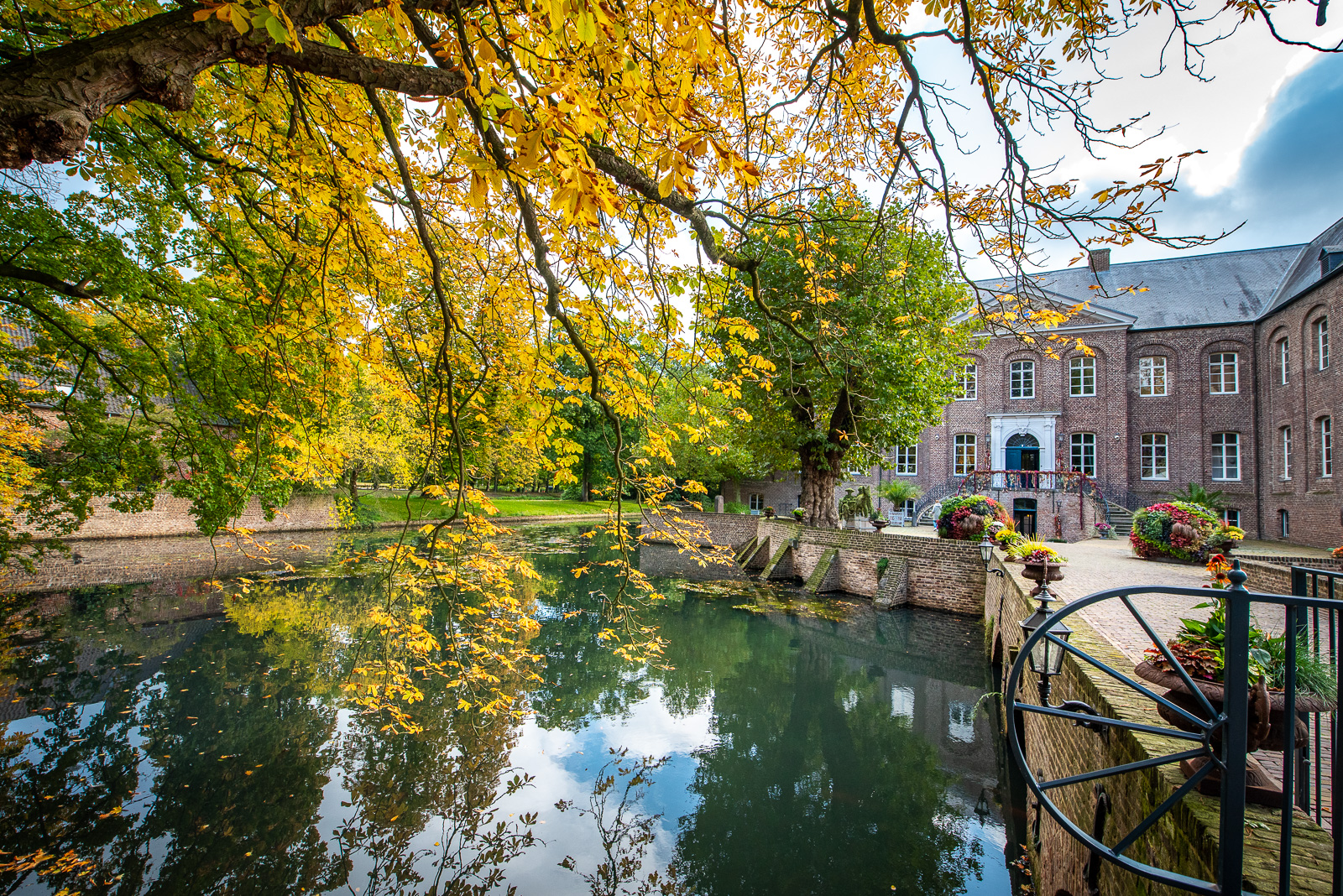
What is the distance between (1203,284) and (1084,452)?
7.90m

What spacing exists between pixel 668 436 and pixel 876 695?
671 cm

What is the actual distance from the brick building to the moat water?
46.3ft

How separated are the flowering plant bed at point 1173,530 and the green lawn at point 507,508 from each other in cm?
1824

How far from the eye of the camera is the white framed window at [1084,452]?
72.1 feet

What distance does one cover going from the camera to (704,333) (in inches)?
195

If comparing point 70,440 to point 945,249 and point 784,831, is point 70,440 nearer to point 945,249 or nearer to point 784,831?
point 784,831

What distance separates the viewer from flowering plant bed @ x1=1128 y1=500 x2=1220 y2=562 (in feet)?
35.6

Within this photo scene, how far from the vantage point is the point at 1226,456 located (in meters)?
20.2

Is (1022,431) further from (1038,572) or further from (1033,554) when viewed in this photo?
(1038,572)

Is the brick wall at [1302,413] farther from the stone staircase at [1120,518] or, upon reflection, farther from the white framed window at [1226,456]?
the stone staircase at [1120,518]

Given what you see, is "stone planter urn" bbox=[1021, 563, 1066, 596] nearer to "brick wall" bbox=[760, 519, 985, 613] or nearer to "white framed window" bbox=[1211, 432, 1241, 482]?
"brick wall" bbox=[760, 519, 985, 613]

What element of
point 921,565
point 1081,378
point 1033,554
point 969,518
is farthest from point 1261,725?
point 1081,378

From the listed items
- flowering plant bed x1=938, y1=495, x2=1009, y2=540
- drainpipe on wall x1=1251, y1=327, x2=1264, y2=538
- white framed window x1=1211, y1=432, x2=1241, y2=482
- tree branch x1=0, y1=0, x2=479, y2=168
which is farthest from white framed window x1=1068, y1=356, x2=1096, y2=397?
tree branch x1=0, y1=0, x2=479, y2=168

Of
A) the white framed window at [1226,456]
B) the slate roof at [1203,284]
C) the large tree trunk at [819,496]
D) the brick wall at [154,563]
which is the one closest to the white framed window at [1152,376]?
the slate roof at [1203,284]
